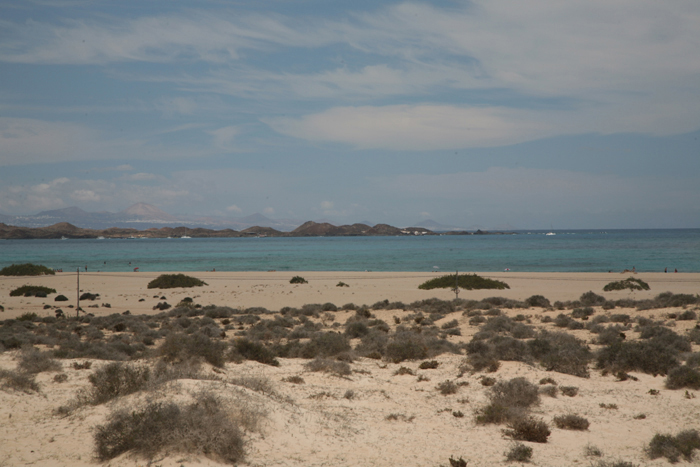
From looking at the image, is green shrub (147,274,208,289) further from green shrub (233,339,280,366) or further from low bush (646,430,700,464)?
low bush (646,430,700,464)

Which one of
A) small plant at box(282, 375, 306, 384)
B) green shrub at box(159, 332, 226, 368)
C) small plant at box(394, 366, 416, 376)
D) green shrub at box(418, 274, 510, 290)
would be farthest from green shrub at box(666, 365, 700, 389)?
green shrub at box(418, 274, 510, 290)

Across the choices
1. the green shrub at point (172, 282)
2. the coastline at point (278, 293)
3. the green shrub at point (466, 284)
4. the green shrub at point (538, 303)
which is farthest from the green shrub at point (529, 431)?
the green shrub at point (172, 282)

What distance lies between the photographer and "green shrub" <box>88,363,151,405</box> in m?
7.72

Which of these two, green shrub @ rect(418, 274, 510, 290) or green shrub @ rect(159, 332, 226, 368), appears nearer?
green shrub @ rect(159, 332, 226, 368)

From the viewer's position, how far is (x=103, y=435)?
619 centimetres

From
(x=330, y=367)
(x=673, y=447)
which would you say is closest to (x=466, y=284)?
(x=330, y=367)

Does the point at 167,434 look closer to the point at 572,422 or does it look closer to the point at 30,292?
the point at 572,422

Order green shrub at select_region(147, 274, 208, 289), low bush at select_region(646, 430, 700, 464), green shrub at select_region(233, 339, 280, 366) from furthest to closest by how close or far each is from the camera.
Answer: green shrub at select_region(147, 274, 208, 289), green shrub at select_region(233, 339, 280, 366), low bush at select_region(646, 430, 700, 464)

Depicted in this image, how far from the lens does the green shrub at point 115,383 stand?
25.3 ft

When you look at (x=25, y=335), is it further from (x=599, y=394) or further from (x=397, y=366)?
(x=599, y=394)

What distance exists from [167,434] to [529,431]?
5827mm

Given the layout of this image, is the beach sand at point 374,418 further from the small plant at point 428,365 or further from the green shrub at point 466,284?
the green shrub at point 466,284

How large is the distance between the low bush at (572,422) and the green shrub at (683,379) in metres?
3.50

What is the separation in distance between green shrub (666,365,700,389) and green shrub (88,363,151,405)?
10991 mm
